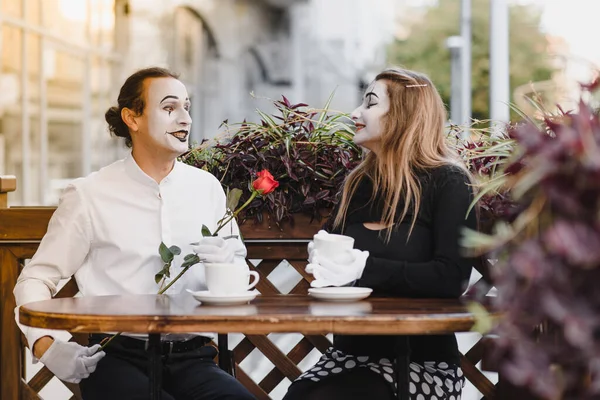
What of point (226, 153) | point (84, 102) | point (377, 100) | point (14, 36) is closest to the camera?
point (377, 100)

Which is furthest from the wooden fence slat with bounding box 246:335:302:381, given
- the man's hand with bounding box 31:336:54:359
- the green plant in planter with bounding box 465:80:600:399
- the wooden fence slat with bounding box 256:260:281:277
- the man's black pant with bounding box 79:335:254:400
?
the green plant in planter with bounding box 465:80:600:399

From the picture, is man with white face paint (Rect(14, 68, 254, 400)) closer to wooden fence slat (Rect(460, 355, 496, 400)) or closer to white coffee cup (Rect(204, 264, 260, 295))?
white coffee cup (Rect(204, 264, 260, 295))

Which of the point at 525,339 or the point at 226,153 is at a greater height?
the point at 226,153

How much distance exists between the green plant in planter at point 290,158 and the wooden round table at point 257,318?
2.46 ft

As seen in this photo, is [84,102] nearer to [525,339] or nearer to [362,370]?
[362,370]

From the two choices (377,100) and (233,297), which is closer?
(233,297)

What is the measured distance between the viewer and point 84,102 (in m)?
8.38

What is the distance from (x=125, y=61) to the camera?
9422 millimetres

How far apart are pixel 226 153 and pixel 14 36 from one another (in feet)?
13.0

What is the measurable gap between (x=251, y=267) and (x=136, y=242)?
1.70 feet

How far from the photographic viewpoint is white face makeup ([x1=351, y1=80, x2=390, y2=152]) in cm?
263

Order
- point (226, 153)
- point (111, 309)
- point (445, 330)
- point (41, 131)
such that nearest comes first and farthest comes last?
point (445, 330), point (111, 309), point (226, 153), point (41, 131)

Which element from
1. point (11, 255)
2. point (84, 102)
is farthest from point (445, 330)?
point (84, 102)

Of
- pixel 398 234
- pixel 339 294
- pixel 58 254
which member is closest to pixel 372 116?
pixel 398 234
